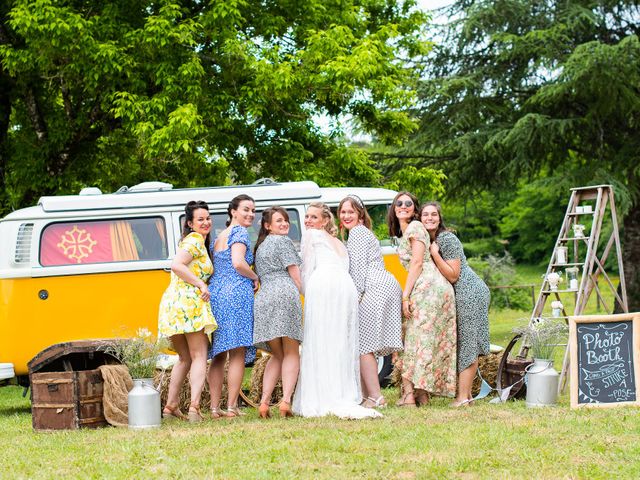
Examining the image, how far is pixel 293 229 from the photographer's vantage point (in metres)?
11.3

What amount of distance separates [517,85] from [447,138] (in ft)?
6.36

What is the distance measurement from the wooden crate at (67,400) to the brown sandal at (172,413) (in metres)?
0.51

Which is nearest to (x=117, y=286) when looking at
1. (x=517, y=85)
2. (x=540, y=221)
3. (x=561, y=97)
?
(x=561, y=97)

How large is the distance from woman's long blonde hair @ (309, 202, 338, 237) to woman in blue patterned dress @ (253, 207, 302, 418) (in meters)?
0.30

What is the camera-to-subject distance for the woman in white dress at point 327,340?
8492 millimetres

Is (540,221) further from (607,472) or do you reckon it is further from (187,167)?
(607,472)

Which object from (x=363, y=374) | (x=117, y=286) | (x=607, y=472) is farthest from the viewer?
(x=117, y=286)

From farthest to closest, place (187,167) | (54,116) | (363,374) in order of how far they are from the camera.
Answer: (54,116) → (187,167) → (363,374)

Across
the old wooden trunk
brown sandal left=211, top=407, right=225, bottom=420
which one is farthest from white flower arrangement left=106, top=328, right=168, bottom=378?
brown sandal left=211, top=407, right=225, bottom=420

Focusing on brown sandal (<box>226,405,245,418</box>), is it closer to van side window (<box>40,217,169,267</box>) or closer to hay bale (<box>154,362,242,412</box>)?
hay bale (<box>154,362,242,412</box>)

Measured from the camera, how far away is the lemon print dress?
8.38 metres

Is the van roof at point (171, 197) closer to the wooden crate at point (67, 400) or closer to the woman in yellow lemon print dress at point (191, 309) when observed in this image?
the woman in yellow lemon print dress at point (191, 309)

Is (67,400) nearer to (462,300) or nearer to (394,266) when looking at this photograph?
(462,300)

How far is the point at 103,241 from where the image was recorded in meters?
10.8
